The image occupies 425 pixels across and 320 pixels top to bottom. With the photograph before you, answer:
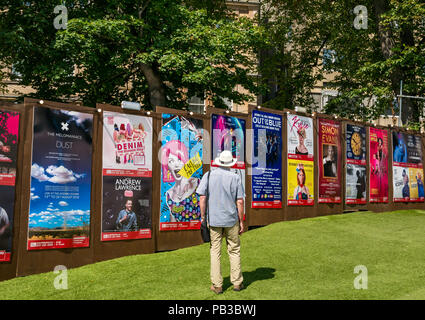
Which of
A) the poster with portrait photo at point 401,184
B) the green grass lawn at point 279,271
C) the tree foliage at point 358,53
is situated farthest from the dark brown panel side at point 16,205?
the tree foliage at point 358,53

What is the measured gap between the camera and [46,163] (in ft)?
30.2

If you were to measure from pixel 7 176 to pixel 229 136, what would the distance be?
17.9 ft

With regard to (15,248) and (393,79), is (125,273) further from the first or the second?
(393,79)

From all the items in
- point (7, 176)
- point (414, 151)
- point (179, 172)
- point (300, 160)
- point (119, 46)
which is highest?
point (119, 46)

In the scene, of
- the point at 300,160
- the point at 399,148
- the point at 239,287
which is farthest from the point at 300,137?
the point at 239,287

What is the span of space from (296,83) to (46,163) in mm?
22824

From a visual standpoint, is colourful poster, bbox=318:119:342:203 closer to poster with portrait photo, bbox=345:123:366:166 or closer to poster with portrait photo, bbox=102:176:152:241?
poster with portrait photo, bbox=345:123:366:166

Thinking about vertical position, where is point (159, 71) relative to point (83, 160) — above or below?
above

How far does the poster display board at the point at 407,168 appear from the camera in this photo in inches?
661

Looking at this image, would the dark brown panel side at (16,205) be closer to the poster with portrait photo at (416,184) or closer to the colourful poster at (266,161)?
the colourful poster at (266,161)

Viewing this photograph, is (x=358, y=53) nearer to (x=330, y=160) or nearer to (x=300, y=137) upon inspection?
(x=330, y=160)

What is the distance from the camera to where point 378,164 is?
16.2 meters
